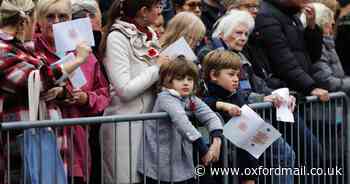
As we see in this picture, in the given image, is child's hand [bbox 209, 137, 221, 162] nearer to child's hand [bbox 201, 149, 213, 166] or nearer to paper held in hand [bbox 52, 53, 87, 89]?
child's hand [bbox 201, 149, 213, 166]

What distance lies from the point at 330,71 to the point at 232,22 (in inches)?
65.5

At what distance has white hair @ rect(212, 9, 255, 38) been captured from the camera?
26.0 ft

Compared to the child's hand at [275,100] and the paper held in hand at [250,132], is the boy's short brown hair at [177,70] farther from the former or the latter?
the child's hand at [275,100]

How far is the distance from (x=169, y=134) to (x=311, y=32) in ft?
8.63

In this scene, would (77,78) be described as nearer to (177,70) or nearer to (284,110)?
(177,70)

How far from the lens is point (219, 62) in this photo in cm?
729

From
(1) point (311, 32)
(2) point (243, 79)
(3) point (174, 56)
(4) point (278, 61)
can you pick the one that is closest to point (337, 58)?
(1) point (311, 32)

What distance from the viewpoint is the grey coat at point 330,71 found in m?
9.11

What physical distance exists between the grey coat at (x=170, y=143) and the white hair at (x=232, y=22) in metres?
1.29

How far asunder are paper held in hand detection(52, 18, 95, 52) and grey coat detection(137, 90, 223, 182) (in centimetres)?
69

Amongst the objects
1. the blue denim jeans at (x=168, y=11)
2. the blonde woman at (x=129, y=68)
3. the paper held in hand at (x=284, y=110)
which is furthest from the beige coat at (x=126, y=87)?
the blue denim jeans at (x=168, y=11)

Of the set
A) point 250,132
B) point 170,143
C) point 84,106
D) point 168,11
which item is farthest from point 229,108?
point 168,11

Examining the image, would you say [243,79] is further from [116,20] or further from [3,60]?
[3,60]

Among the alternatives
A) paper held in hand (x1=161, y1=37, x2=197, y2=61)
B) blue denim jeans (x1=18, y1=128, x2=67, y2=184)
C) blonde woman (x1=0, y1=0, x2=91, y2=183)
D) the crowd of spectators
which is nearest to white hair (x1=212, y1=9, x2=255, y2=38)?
the crowd of spectators
